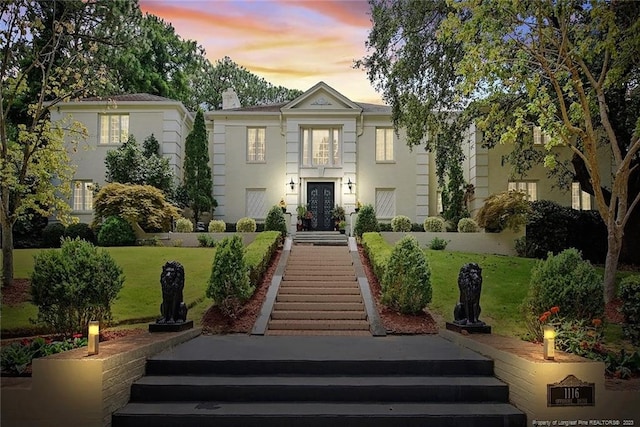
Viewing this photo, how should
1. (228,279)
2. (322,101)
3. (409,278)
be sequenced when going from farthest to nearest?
1. (322,101)
2. (409,278)
3. (228,279)

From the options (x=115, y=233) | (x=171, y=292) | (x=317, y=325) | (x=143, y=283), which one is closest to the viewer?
(x=171, y=292)

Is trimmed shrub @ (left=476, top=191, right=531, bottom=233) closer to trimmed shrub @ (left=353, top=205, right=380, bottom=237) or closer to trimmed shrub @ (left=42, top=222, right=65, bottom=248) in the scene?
trimmed shrub @ (left=353, top=205, right=380, bottom=237)

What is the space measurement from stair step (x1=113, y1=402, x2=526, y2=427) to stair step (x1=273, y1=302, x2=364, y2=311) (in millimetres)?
5193

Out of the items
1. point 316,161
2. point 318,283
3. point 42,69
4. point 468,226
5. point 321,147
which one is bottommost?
point 318,283

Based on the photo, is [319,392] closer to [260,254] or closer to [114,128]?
[260,254]

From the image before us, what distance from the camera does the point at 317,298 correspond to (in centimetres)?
1134

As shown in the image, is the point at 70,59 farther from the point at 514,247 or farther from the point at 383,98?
the point at 514,247

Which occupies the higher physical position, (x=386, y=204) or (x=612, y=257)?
(x=386, y=204)

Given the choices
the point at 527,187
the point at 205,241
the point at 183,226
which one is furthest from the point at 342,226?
the point at 527,187

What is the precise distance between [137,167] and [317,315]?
1108 cm

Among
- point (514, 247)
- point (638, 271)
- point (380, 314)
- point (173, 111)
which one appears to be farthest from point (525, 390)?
point (173, 111)

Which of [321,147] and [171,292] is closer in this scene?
[171,292]

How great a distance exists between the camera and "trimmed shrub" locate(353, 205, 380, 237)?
1745 cm

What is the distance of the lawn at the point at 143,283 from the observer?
923 cm
